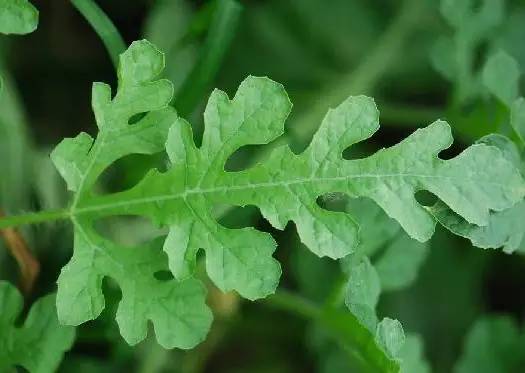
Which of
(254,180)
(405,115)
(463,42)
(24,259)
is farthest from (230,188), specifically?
(405,115)

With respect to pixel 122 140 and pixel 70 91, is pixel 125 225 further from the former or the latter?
pixel 122 140

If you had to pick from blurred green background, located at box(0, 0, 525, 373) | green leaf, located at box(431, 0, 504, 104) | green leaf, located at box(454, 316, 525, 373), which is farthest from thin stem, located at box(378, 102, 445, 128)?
green leaf, located at box(454, 316, 525, 373)

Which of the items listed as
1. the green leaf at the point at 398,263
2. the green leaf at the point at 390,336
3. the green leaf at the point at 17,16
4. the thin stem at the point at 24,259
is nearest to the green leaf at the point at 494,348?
the green leaf at the point at 398,263

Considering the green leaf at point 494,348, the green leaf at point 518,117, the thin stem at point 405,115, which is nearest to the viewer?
the green leaf at point 518,117

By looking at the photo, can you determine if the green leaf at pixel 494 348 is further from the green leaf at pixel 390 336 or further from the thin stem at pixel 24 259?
the thin stem at pixel 24 259

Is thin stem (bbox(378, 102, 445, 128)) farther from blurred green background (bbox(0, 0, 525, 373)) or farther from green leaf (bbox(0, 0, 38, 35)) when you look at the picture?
green leaf (bbox(0, 0, 38, 35))

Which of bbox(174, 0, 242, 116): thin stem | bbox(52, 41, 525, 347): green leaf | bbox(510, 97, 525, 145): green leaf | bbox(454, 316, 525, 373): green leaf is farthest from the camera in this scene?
bbox(454, 316, 525, 373): green leaf
